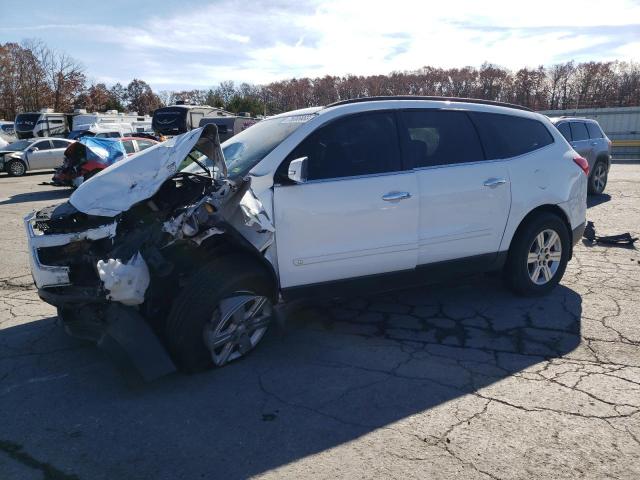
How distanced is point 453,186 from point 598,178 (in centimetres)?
873

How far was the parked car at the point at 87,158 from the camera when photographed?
728 centimetres

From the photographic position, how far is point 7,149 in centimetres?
2100

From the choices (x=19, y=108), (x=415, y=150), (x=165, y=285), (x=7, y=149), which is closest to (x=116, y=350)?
(x=165, y=285)

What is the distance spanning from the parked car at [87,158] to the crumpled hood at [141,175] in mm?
3136

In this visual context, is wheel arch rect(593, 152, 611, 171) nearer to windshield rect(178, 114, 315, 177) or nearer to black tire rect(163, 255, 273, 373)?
windshield rect(178, 114, 315, 177)

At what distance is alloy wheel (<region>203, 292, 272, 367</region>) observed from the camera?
3506mm

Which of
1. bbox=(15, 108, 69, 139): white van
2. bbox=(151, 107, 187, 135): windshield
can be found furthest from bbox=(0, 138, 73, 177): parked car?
bbox=(15, 108, 69, 139): white van

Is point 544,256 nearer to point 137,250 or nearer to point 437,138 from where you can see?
point 437,138

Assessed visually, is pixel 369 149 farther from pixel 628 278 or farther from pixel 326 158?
pixel 628 278

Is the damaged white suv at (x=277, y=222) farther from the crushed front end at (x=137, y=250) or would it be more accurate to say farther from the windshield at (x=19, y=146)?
the windshield at (x=19, y=146)

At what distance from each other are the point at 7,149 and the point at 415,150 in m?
22.1

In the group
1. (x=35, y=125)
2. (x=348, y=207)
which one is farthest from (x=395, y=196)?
(x=35, y=125)

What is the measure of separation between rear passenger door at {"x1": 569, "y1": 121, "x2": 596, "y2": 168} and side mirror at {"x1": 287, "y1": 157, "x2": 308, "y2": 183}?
9.19 m

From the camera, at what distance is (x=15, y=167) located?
20.4m
